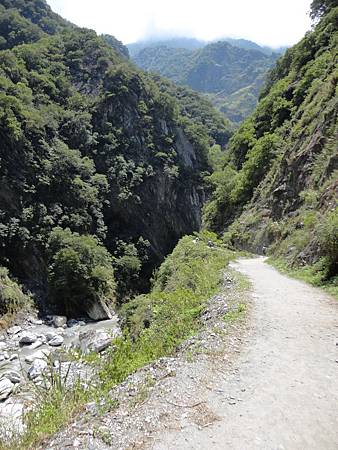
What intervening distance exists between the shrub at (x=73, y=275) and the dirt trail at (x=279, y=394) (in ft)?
101

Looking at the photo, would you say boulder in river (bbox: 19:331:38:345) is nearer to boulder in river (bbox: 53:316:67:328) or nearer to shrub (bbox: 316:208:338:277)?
boulder in river (bbox: 53:316:67:328)

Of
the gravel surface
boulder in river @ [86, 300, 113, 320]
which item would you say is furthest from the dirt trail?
boulder in river @ [86, 300, 113, 320]

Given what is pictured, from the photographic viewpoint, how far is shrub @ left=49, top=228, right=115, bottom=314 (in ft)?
117

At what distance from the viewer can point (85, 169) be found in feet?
164

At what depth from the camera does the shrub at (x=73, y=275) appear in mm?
35531

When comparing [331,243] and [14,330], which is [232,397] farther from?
[14,330]

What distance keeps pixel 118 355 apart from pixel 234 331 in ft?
7.10

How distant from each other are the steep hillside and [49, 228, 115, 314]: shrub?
1319 cm

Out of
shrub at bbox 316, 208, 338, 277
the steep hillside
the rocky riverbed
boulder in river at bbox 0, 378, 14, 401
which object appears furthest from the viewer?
the rocky riverbed

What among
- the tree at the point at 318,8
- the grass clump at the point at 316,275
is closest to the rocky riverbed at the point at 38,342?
the grass clump at the point at 316,275

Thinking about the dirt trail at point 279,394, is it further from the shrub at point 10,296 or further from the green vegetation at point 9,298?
the shrub at point 10,296

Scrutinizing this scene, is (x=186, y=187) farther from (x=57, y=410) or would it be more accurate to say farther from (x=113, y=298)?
(x=57, y=410)

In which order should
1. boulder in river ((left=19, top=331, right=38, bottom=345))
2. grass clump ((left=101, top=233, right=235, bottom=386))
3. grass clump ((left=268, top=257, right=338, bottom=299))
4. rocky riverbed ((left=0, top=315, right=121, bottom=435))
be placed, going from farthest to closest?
boulder in river ((left=19, top=331, right=38, bottom=345)), rocky riverbed ((left=0, top=315, right=121, bottom=435)), grass clump ((left=268, top=257, right=338, bottom=299)), grass clump ((left=101, top=233, right=235, bottom=386))

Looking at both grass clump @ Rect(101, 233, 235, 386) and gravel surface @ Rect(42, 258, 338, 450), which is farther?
grass clump @ Rect(101, 233, 235, 386)
